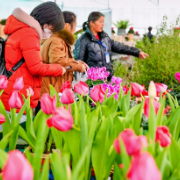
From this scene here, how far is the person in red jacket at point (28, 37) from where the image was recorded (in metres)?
1.53

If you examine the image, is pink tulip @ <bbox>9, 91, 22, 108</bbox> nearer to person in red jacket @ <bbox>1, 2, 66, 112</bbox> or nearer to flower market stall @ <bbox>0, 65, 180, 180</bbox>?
flower market stall @ <bbox>0, 65, 180, 180</bbox>

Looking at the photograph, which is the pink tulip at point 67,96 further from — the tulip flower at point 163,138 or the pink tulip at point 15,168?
the pink tulip at point 15,168

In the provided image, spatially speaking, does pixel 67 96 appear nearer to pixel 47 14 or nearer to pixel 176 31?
pixel 47 14

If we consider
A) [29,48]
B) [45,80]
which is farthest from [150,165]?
[45,80]

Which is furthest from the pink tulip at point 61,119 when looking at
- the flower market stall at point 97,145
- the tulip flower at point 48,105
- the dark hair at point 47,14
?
the dark hair at point 47,14

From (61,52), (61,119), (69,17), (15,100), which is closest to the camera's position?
(61,119)

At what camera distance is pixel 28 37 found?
153 cm

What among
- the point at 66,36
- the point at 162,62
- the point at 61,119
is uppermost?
the point at 61,119

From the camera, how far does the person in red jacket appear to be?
5.02ft

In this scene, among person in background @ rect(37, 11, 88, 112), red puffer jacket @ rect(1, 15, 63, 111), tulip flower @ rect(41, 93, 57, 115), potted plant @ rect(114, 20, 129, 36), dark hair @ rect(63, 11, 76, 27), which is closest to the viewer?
tulip flower @ rect(41, 93, 57, 115)

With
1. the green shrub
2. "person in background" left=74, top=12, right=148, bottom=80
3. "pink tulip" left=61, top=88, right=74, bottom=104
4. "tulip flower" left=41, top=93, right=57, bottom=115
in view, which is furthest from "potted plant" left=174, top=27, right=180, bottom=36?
"tulip flower" left=41, top=93, right=57, bottom=115

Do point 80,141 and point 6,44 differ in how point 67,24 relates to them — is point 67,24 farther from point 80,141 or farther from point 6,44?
point 80,141

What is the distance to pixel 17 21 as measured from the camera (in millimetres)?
1563

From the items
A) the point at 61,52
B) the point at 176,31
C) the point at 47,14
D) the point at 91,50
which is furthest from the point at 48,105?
the point at 176,31
